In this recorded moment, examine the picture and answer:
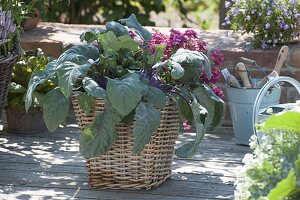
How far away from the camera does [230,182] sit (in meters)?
3.59

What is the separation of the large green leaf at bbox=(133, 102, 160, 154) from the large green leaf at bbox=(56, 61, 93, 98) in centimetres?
28

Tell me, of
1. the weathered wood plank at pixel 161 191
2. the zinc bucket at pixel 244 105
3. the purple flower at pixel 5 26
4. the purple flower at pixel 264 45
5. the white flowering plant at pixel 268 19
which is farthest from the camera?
the purple flower at pixel 264 45

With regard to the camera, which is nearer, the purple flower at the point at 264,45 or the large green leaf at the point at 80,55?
the large green leaf at the point at 80,55

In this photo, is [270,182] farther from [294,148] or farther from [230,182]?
[230,182]

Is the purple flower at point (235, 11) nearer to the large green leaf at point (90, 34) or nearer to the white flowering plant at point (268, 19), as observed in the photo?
the white flowering plant at point (268, 19)

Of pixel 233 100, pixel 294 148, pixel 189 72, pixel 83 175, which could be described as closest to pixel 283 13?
pixel 233 100

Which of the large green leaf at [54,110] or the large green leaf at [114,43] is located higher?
the large green leaf at [114,43]

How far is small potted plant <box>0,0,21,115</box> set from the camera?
3.64 m

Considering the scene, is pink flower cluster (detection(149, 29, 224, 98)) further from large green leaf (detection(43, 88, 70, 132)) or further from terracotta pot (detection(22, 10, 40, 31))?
terracotta pot (detection(22, 10, 40, 31))

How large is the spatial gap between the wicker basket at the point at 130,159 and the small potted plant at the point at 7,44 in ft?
1.81

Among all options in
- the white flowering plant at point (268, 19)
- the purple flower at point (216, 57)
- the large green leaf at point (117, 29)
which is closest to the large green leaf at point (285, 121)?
the large green leaf at point (117, 29)

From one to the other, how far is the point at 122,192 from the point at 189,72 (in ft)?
2.02

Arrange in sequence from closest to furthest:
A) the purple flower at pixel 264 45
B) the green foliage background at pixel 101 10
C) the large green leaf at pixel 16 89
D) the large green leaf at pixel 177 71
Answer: the large green leaf at pixel 177 71 < the large green leaf at pixel 16 89 < the purple flower at pixel 264 45 < the green foliage background at pixel 101 10

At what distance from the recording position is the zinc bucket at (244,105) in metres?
4.11
